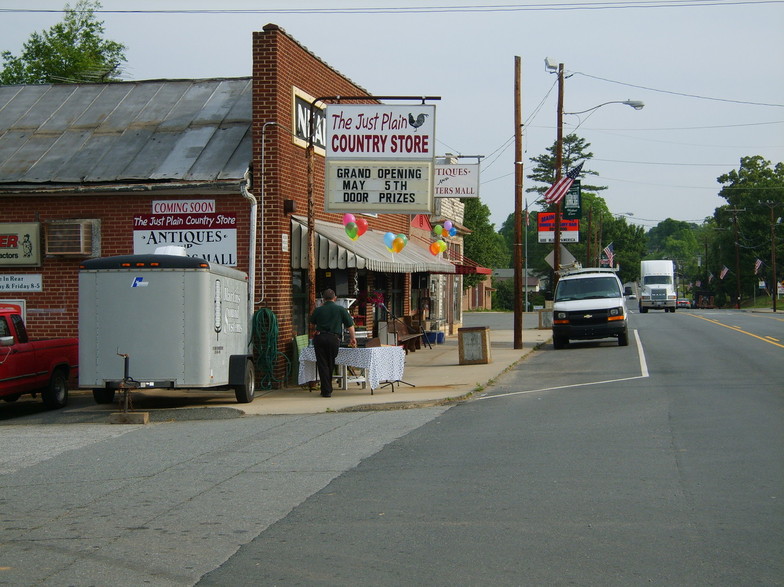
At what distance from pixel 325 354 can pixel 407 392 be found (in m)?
1.64

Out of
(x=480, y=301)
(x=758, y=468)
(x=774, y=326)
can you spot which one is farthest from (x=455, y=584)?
(x=480, y=301)

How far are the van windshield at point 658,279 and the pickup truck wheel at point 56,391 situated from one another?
54.5 m

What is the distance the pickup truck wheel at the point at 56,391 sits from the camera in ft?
49.9

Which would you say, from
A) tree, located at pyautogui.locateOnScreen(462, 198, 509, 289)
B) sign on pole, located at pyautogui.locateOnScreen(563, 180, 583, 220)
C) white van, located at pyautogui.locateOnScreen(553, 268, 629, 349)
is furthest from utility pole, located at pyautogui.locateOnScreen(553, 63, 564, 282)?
tree, located at pyautogui.locateOnScreen(462, 198, 509, 289)

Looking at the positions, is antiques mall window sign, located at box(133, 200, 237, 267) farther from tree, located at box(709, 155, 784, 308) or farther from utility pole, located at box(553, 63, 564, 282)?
tree, located at box(709, 155, 784, 308)

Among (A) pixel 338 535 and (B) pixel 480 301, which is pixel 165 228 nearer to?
(A) pixel 338 535

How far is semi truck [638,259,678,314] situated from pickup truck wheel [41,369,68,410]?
53382 millimetres

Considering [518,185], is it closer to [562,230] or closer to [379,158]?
[379,158]

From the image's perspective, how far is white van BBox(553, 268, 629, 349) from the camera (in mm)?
26328

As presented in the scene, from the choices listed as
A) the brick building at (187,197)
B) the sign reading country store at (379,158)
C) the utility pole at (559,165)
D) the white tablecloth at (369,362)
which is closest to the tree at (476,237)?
the utility pole at (559,165)

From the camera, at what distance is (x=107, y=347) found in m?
13.7

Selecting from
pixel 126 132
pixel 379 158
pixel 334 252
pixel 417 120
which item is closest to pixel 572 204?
pixel 417 120

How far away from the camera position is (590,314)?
26438 mm

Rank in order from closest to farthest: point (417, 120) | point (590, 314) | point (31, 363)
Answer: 1. point (31, 363)
2. point (417, 120)
3. point (590, 314)
